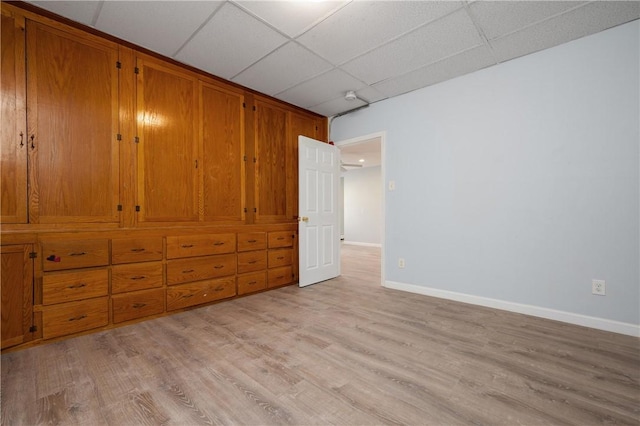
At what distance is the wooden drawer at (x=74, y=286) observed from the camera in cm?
213

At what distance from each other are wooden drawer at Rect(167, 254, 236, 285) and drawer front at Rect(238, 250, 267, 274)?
3.8 inches

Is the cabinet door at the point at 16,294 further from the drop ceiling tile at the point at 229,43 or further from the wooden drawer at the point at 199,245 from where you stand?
the drop ceiling tile at the point at 229,43

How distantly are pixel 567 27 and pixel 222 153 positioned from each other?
11.5 ft

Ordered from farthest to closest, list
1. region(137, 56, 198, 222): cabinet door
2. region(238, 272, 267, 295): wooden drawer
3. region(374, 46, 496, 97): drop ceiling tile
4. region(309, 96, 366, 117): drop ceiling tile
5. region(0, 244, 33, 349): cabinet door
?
region(309, 96, 366, 117): drop ceiling tile → region(238, 272, 267, 295): wooden drawer → region(374, 46, 496, 97): drop ceiling tile → region(137, 56, 198, 222): cabinet door → region(0, 244, 33, 349): cabinet door

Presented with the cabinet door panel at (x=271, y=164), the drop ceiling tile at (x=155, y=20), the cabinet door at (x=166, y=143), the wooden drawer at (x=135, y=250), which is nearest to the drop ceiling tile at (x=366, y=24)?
the drop ceiling tile at (x=155, y=20)

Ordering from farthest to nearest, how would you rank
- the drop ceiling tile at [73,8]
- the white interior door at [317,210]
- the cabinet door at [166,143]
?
the white interior door at [317,210] < the cabinet door at [166,143] < the drop ceiling tile at [73,8]

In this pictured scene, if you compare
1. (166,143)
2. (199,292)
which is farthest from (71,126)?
(199,292)

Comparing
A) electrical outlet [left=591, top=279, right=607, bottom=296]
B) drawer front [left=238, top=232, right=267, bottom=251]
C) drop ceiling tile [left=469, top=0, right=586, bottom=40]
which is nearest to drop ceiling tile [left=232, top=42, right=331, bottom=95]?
drop ceiling tile [left=469, top=0, right=586, bottom=40]

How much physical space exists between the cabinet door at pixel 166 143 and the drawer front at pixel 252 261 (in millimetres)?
779

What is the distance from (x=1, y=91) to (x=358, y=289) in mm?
3804

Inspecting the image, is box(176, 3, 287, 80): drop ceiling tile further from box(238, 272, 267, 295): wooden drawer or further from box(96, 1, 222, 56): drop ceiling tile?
box(238, 272, 267, 295): wooden drawer

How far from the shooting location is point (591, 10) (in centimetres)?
213

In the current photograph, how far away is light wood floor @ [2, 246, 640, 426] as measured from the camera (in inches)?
53.9

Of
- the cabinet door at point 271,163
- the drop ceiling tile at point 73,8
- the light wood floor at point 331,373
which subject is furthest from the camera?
the cabinet door at point 271,163
